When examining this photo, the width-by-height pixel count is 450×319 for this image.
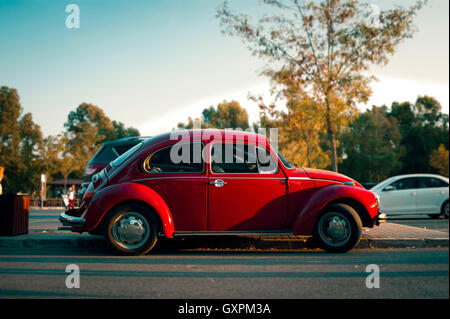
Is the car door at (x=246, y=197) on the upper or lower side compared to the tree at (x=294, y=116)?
lower

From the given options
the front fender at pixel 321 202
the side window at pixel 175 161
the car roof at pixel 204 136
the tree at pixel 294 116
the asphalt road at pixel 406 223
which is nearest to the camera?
the front fender at pixel 321 202

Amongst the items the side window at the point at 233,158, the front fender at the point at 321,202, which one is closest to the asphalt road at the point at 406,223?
the front fender at the point at 321,202

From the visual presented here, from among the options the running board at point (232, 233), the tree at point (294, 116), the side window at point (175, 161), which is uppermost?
the tree at point (294, 116)

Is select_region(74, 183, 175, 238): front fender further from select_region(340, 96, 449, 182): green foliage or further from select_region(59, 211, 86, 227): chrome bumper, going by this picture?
select_region(340, 96, 449, 182): green foliage

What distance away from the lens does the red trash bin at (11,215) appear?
333 inches

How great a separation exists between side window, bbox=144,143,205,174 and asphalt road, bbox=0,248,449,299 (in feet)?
4.61

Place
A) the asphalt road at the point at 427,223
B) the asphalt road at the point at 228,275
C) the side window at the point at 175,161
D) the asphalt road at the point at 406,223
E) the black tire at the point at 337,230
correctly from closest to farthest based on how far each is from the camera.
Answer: the asphalt road at the point at 228,275 → the black tire at the point at 337,230 → the side window at the point at 175,161 → the asphalt road at the point at 406,223 → the asphalt road at the point at 427,223

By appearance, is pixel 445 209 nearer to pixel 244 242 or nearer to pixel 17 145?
pixel 244 242

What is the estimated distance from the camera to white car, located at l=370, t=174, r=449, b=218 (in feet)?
49.0

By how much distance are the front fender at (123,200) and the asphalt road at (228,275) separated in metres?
0.54

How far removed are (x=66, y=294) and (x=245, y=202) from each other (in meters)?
3.21

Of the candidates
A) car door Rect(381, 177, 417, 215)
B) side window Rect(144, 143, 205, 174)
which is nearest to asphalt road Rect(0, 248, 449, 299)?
side window Rect(144, 143, 205, 174)

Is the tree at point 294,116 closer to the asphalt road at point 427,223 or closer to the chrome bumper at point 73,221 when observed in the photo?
the asphalt road at point 427,223
